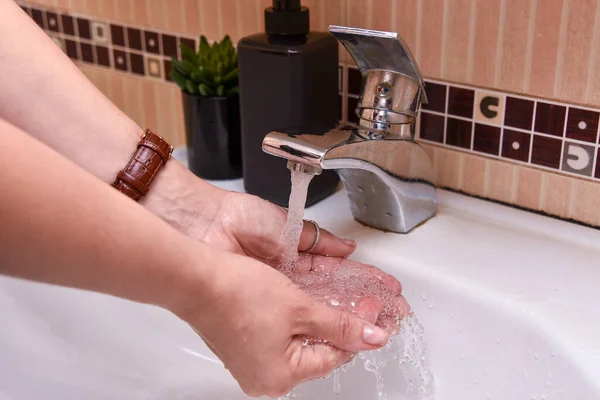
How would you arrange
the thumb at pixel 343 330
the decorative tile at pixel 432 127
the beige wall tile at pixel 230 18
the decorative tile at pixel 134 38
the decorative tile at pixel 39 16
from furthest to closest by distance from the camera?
the decorative tile at pixel 39 16 → the decorative tile at pixel 134 38 → the beige wall tile at pixel 230 18 → the decorative tile at pixel 432 127 → the thumb at pixel 343 330

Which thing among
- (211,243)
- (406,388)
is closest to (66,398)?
(211,243)

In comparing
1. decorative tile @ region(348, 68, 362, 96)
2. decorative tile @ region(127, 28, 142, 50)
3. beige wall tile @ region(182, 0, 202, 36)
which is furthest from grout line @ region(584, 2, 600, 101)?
decorative tile @ region(127, 28, 142, 50)

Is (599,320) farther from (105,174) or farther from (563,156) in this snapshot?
(105,174)

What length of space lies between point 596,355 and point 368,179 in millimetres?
242

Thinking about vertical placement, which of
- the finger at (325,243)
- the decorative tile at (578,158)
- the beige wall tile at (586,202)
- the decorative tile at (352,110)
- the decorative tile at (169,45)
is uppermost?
the decorative tile at (169,45)

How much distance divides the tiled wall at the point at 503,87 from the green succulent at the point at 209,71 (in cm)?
6

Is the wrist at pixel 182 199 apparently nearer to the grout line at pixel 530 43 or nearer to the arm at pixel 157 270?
the arm at pixel 157 270

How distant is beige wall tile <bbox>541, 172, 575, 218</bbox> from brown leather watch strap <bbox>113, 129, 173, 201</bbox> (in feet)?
1.13

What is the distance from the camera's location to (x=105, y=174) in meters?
0.62

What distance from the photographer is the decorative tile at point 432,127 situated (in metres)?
0.72

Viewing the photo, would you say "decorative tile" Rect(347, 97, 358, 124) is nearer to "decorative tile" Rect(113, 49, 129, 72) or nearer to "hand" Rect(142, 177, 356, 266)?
"hand" Rect(142, 177, 356, 266)

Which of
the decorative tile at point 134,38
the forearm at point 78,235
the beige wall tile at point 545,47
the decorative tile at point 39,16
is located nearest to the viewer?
the forearm at point 78,235

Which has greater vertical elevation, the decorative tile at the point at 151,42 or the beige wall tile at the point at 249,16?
the beige wall tile at the point at 249,16

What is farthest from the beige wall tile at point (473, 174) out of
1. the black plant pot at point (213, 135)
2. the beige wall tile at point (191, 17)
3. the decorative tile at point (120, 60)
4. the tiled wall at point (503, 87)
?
the decorative tile at point (120, 60)
